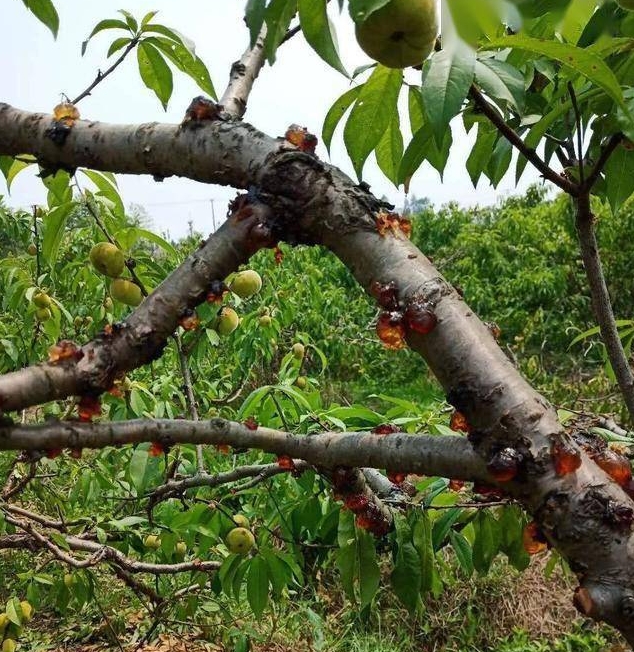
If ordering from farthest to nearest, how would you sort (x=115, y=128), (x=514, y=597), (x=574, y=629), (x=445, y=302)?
(x=514, y=597) < (x=574, y=629) < (x=115, y=128) < (x=445, y=302)

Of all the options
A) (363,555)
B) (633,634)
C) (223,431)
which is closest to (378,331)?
(223,431)

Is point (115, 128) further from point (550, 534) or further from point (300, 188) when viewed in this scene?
point (550, 534)

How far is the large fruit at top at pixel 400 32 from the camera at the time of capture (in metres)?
0.60

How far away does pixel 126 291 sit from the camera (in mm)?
1130

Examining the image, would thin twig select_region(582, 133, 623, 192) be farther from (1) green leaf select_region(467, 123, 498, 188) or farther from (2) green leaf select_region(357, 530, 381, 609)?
(2) green leaf select_region(357, 530, 381, 609)

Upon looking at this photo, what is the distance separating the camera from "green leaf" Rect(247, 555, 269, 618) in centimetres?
126

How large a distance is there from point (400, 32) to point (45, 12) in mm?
427

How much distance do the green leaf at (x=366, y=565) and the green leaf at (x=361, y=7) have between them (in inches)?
27.8

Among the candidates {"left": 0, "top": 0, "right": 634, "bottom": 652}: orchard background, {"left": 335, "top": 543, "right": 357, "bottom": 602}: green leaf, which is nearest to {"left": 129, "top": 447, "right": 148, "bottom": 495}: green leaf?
{"left": 0, "top": 0, "right": 634, "bottom": 652}: orchard background

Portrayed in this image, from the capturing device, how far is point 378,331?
61cm

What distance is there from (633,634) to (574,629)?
286 centimetres

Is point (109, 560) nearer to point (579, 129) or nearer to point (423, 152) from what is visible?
point (423, 152)

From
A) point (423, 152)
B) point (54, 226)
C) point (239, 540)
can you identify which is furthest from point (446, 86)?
point (239, 540)

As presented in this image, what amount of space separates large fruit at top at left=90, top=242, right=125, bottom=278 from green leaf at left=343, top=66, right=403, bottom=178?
0.51 meters
